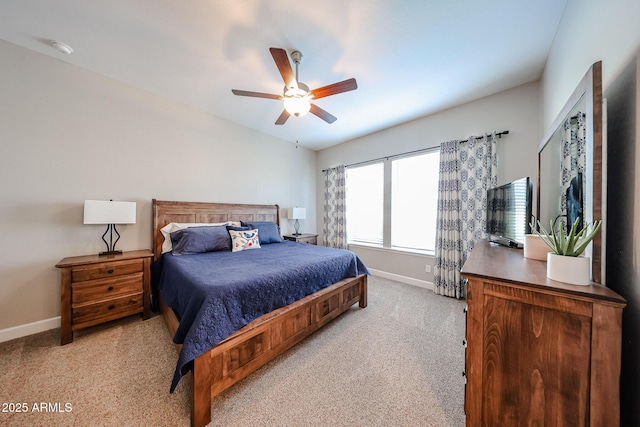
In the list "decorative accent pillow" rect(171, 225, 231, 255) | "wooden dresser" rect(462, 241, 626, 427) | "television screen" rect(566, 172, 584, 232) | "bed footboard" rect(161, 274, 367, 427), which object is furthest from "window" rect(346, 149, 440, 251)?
"decorative accent pillow" rect(171, 225, 231, 255)

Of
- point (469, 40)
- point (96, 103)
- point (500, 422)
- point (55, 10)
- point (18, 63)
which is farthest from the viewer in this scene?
point (96, 103)

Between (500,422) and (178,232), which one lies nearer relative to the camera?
(500,422)

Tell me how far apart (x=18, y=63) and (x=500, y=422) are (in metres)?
4.71

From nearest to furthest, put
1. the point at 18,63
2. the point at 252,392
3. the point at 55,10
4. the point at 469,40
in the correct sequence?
1. the point at 252,392
2. the point at 55,10
3. the point at 469,40
4. the point at 18,63

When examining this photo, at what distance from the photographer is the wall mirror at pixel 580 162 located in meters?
0.93

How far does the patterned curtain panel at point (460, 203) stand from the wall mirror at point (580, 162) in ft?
3.71

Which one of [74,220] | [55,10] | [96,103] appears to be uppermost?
[55,10]

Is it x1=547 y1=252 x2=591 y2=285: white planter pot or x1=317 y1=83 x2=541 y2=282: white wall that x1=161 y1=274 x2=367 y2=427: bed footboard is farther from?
x1=317 y1=83 x2=541 y2=282: white wall

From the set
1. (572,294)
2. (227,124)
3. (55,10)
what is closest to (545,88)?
(572,294)

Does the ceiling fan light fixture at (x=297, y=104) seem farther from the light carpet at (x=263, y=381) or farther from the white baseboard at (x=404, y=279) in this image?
the white baseboard at (x=404, y=279)

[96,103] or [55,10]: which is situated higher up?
[55,10]

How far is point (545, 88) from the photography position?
7.26 ft

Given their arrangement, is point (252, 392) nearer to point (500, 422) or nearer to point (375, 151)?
point (500, 422)

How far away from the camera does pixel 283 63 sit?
172 cm
